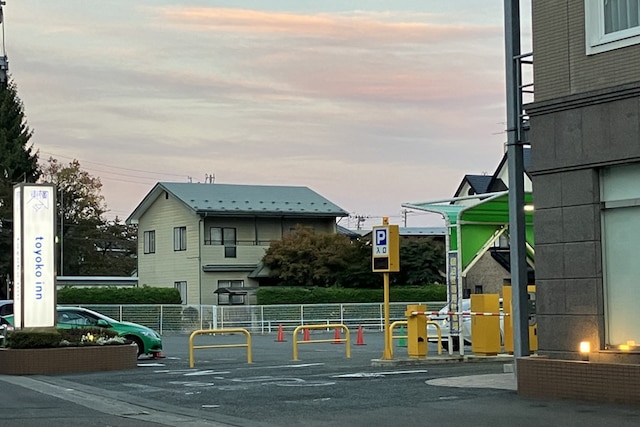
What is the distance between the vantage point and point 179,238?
5928 centimetres

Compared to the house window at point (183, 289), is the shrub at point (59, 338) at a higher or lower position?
lower

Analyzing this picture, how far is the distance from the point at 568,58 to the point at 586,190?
76.2 inches

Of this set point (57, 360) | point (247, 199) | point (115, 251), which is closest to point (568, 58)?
point (57, 360)

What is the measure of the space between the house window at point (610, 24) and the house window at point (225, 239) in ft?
145

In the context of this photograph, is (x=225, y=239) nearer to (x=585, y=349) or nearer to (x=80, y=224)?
(x=80, y=224)

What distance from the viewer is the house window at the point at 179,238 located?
58.7 m

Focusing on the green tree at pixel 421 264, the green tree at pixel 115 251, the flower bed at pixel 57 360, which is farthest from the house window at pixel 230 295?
the flower bed at pixel 57 360

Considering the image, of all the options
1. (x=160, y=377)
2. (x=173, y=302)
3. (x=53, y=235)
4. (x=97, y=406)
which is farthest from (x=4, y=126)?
(x=97, y=406)

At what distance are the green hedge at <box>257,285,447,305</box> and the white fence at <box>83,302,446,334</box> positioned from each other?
3.25 metres

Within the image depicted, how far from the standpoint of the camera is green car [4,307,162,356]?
86.7 ft

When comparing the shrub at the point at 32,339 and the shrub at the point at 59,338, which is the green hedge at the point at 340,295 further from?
the shrub at the point at 32,339

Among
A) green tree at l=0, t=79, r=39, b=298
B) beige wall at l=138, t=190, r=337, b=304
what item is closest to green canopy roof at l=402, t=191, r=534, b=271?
beige wall at l=138, t=190, r=337, b=304

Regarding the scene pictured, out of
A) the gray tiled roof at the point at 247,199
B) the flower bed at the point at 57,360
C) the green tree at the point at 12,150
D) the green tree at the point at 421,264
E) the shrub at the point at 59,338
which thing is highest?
the green tree at the point at 12,150

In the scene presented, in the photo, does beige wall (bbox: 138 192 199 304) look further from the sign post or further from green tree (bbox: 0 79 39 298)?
the sign post
